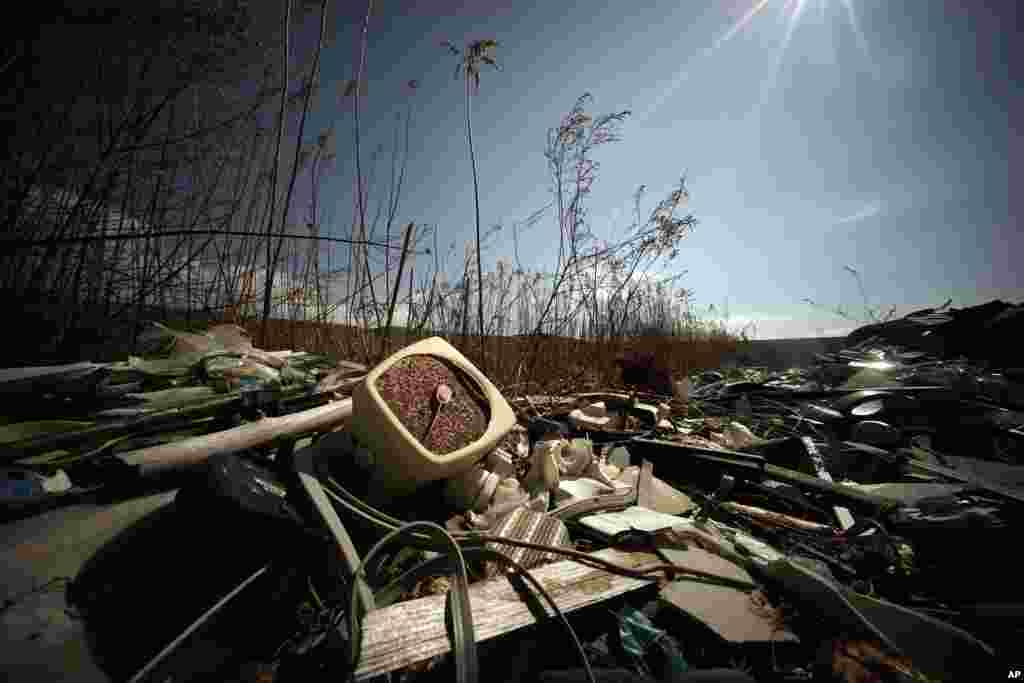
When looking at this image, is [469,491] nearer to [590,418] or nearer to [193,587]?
[193,587]

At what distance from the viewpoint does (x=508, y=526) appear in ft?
2.77

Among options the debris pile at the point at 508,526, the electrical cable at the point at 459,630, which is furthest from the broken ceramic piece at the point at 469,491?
the electrical cable at the point at 459,630

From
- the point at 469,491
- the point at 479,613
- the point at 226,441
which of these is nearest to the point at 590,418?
the point at 469,491

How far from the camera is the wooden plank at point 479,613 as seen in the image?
51 cm

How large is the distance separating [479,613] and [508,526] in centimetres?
24

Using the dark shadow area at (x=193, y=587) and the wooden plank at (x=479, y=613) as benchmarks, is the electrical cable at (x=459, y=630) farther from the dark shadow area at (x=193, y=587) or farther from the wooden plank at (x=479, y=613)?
the dark shadow area at (x=193, y=587)

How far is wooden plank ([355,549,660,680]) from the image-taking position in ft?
1.67

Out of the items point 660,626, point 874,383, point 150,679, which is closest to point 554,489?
point 660,626

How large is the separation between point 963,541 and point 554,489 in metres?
1.09

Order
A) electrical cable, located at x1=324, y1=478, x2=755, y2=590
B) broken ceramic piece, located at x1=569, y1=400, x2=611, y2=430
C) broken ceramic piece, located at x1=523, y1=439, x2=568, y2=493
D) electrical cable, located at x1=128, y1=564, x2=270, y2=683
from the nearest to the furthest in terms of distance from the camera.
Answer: electrical cable, located at x1=128, y1=564, x2=270, y2=683, electrical cable, located at x1=324, y1=478, x2=755, y2=590, broken ceramic piece, located at x1=523, y1=439, x2=568, y2=493, broken ceramic piece, located at x1=569, y1=400, x2=611, y2=430

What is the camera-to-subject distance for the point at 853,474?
1584 mm

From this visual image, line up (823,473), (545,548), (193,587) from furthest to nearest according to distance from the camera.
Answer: (823,473) → (545,548) → (193,587)

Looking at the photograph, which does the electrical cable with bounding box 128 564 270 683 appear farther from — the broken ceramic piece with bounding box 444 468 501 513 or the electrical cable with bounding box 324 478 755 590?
the broken ceramic piece with bounding box 444 468 501 513

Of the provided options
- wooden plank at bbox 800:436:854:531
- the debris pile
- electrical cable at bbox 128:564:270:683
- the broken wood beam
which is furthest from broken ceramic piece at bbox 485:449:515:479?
wooden plank at bbox 800:436:854:531
